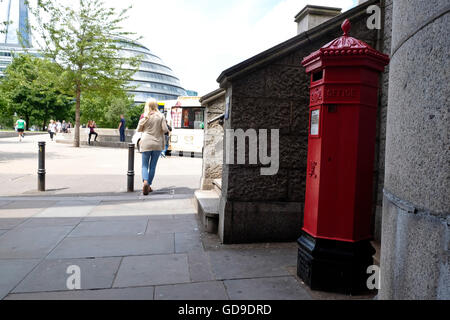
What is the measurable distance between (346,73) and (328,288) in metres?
1.75

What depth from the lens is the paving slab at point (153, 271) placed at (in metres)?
3.26

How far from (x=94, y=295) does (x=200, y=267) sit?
1.03m

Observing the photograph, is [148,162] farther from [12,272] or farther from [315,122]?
[315,122]

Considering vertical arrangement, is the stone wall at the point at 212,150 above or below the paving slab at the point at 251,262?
above

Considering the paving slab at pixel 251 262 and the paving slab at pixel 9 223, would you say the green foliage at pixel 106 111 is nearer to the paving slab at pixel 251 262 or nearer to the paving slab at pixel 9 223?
the paving slab at pixel 9 223

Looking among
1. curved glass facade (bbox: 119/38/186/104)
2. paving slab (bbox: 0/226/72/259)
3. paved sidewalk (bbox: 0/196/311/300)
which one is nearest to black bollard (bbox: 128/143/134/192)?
paved sidewalk (bbox: 0/196/311/300)

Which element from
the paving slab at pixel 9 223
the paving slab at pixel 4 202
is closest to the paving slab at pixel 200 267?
the paving slab at pixel 9 223

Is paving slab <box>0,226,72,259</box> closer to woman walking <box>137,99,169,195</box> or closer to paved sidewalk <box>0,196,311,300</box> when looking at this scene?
paved sidewalk <box>0,196,311,300</box>

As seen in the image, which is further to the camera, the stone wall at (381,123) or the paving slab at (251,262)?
the stone wall at (381,123)

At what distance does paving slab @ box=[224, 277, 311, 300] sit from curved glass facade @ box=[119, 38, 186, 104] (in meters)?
83.0

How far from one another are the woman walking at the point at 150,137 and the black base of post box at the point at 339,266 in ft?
15.7

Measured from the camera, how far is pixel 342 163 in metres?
2.98

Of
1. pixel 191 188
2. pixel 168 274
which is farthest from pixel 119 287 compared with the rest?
pixel 191 188
